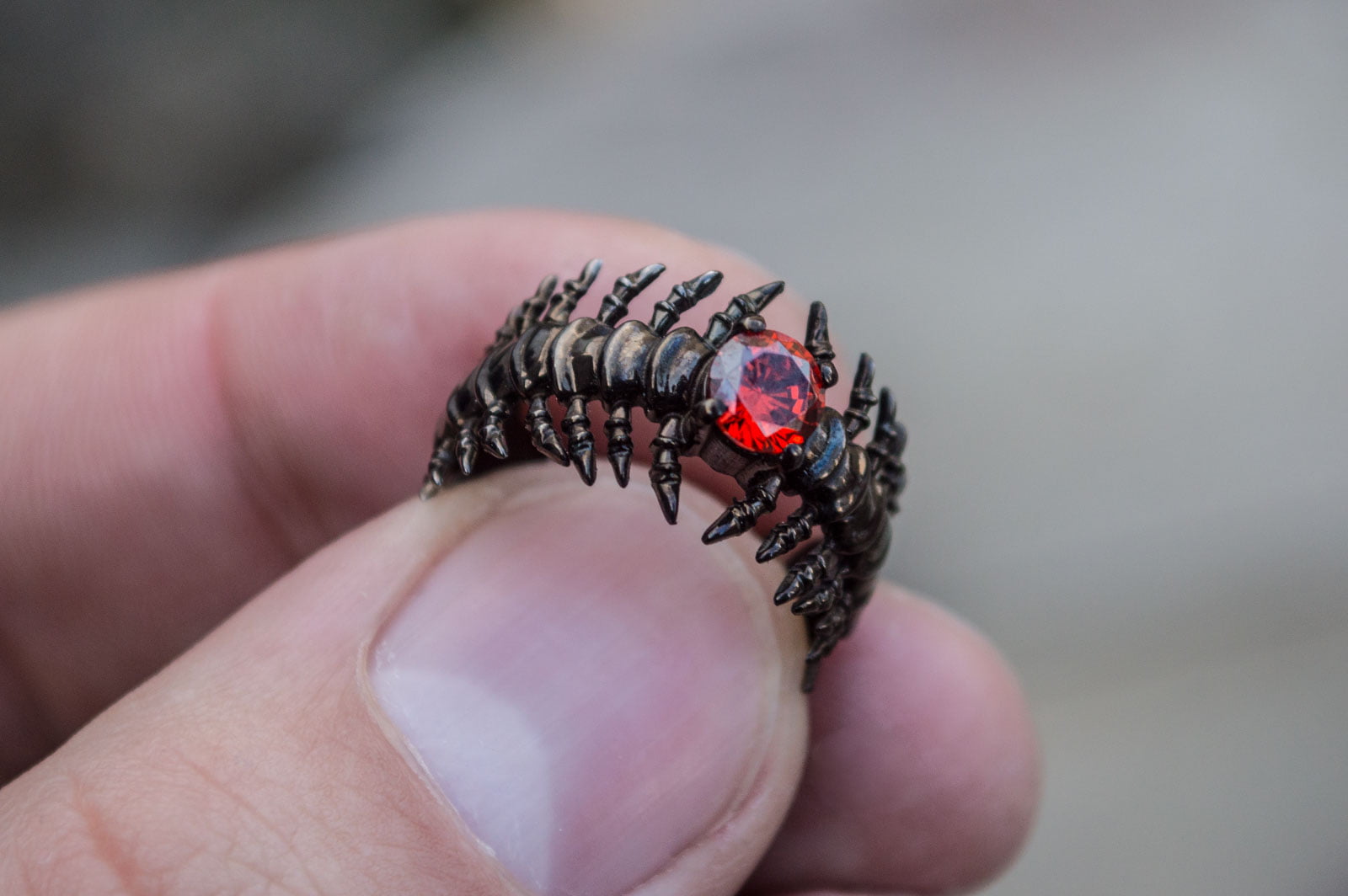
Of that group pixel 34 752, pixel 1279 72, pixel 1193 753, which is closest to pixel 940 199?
pixel 1279 72

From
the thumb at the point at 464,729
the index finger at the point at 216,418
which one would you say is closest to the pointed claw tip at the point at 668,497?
the thumb at the point at 464,729

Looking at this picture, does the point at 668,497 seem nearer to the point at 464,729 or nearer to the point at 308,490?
the point at 464,729

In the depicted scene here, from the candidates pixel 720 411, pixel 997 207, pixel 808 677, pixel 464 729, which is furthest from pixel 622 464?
pixel 997 207

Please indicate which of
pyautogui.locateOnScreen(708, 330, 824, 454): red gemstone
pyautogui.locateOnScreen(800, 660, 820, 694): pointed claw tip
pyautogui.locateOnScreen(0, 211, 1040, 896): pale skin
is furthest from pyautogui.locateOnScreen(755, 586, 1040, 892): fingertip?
pyautogui.locateOnScreen(708, 330, 824, 454): red gemstone

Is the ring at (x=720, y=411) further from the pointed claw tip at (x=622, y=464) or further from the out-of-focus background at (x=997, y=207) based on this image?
the out-of-focus background at (x=997, y=207)

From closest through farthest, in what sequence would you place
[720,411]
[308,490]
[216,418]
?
[720,411] → [216,418] → [308,490]

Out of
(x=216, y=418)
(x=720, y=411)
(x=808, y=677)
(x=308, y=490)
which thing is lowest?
(x=808, y=677)

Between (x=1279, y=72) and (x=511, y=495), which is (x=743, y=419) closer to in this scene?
(x=511, y=495)
